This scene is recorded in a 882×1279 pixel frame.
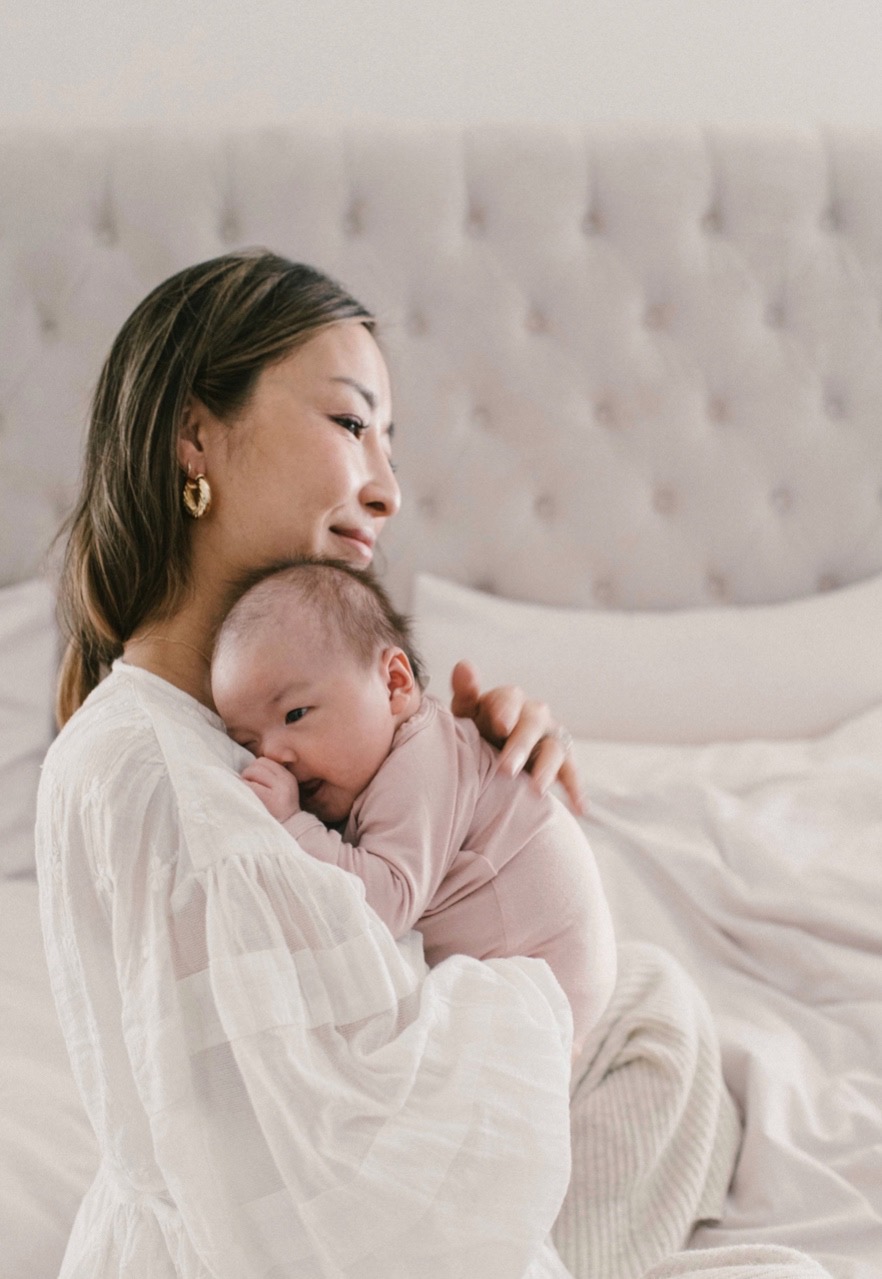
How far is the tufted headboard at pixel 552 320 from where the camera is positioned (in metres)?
2.08

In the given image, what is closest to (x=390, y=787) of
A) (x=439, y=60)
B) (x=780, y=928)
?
(x=780, y=928)

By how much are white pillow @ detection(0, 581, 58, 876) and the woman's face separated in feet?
3.24

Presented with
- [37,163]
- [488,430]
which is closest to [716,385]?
[488,430]

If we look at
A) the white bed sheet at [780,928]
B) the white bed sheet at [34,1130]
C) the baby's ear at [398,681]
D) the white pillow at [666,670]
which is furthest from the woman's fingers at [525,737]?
the white pillow at [666,670]

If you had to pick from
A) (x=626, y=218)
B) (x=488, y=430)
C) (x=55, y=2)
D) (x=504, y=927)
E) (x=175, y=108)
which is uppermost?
(x=55, y=2)

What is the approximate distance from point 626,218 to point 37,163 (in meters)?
1.05

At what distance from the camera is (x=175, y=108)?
2195 mm

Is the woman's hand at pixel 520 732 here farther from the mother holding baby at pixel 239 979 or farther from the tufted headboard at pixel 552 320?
the tufted headboard at pixel 552 320

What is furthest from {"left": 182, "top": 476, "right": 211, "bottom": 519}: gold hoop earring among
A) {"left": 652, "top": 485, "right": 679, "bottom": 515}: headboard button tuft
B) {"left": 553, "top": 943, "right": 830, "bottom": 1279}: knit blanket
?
{"left": 652, "top": 485, "right": 679, "bottom": 515}: headboard button tuft

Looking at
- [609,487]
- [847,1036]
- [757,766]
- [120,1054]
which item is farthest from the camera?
[609,487]

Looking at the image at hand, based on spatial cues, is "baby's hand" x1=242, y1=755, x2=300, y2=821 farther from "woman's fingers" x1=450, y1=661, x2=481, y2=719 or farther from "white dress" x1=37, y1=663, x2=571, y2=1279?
"woman's fingers" x1=450, y1=661, x2=481, y2=719

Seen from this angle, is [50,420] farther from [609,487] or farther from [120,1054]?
[120,1054]

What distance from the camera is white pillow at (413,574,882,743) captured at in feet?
6.68

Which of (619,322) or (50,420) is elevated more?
(619,322)
